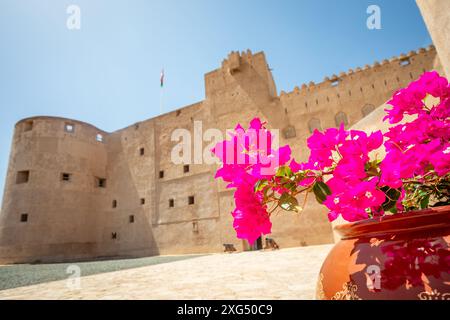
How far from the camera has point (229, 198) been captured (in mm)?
14570

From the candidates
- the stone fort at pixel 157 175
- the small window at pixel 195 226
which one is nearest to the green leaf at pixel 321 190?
the stone fort at pixel 157 175

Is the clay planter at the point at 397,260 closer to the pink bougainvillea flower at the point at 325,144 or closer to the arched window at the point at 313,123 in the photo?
the pink bougainvillea flower at the point at 325,144

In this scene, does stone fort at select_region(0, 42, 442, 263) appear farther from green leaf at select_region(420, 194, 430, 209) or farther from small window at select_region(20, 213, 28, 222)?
green leaf at select_region(420, 194, 430, 209)

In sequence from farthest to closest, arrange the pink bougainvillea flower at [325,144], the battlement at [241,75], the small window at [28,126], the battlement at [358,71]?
the small window at [28,126]
the battlement at [241,75]
the battlement at [358,71]
the pink bougainvillea flower at [325,144]

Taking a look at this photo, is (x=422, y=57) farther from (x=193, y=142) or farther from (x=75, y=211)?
(x=75, y=211)

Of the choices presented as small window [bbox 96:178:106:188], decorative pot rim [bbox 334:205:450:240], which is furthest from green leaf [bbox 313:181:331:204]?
small window [bbox 96:178:106:188]

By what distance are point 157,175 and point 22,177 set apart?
959cm

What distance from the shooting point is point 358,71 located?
13.0 metres

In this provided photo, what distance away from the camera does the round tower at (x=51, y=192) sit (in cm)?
1608

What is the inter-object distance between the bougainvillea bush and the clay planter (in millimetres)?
74

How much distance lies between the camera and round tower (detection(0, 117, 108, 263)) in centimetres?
1608

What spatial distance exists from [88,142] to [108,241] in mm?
7907

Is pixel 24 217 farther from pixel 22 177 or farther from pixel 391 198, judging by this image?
pixel 391 198

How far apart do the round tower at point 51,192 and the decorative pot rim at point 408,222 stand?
64.9ft
